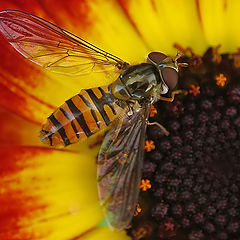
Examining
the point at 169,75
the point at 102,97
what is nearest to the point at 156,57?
the point at 169,75

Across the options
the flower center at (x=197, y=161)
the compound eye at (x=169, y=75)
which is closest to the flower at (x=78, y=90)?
the flower center at (x=197, y=161)

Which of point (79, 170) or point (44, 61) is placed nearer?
point (44, 61)

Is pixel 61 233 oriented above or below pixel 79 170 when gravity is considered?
below

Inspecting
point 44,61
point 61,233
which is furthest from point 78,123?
point 61,233

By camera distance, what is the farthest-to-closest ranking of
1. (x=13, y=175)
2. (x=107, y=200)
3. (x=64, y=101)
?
(x=64, y=101), (x=13, y=175), (x=107, y=200)

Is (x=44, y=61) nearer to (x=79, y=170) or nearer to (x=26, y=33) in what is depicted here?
(x=26, y=33)

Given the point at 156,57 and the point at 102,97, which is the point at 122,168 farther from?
the point at 156,57
